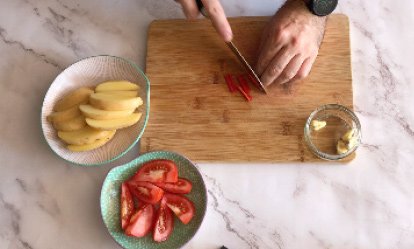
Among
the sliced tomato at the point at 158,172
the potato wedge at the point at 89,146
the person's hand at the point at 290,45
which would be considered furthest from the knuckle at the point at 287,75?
the potato wedge at the point at 89,146

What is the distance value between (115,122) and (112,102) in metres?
0.05

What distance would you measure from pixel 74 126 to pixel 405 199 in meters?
0.82

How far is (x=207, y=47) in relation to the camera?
142cm

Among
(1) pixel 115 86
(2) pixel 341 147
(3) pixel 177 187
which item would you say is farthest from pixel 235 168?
(1) pixel 115 86

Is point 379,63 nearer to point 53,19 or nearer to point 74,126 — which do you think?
point 74,126

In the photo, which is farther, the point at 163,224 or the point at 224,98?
the point at 224,98

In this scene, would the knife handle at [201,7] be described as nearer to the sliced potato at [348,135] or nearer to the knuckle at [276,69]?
the knuckle at [276,69]

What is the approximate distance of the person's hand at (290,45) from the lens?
1.31 m

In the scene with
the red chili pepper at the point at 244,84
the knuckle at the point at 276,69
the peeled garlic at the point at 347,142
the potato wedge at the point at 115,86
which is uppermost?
the knuckle at the point at 276,69

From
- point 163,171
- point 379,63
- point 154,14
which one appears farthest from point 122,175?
point 379,63

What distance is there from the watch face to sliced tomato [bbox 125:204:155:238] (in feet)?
2.07

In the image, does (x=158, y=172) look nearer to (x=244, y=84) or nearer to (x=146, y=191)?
(x=146, y=191)

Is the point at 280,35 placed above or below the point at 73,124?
above

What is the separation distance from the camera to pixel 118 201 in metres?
1.31
